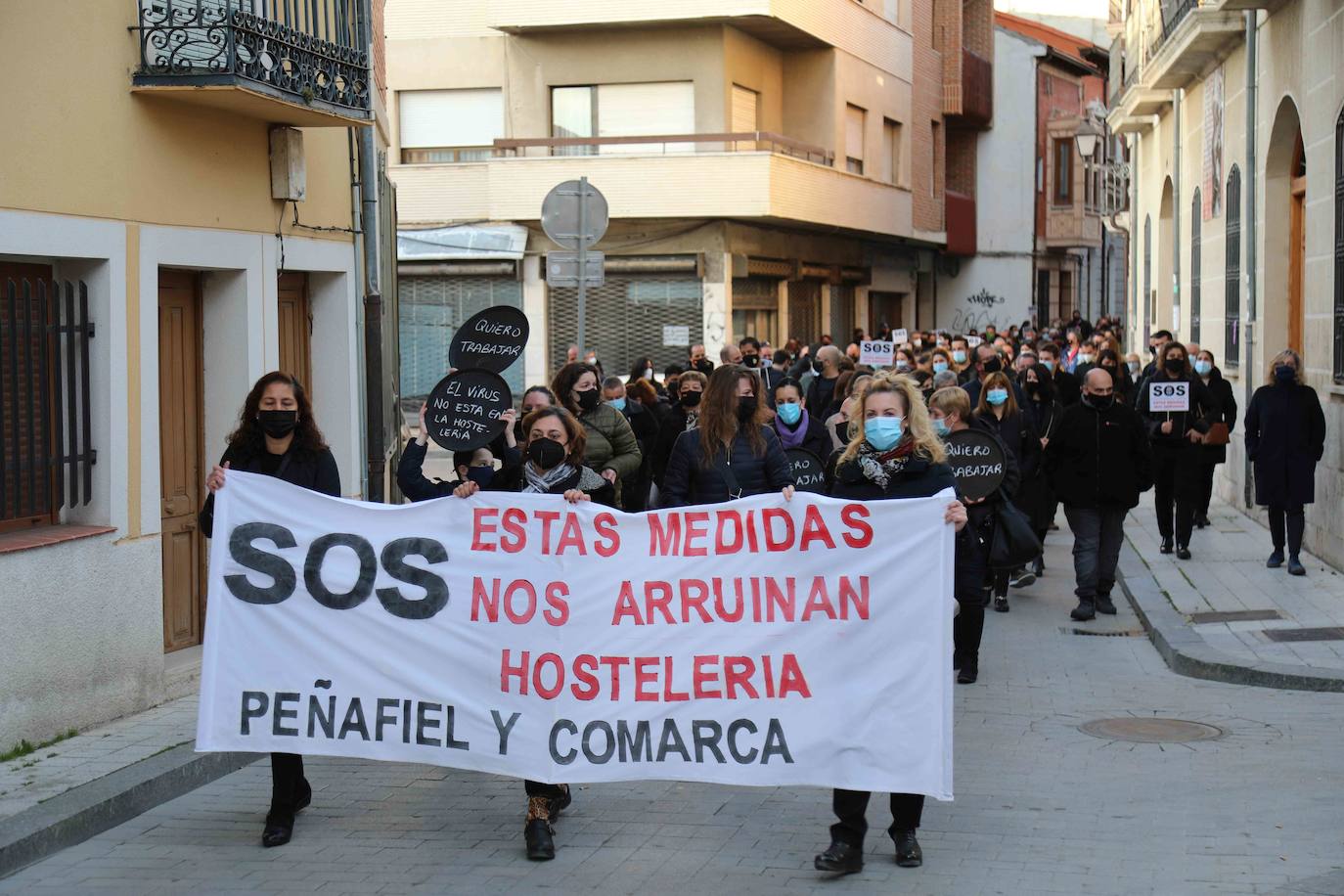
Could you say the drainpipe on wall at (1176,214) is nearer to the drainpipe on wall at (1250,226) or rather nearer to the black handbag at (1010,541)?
the drainpipe on wall at (1250,226)

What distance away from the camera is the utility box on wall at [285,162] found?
11.4 metres

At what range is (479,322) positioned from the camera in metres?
11.0

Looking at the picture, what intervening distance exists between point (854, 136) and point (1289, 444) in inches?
927

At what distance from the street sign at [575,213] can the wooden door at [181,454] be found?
17.1ft

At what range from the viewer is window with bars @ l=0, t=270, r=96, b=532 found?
8.76 metres

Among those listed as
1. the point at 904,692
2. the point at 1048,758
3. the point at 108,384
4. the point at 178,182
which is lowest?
the point at 1048,758

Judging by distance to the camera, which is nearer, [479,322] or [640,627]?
[640,627]

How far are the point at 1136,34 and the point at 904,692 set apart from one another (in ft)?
82.8

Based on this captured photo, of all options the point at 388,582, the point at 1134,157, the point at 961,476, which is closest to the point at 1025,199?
the point at 1134,157

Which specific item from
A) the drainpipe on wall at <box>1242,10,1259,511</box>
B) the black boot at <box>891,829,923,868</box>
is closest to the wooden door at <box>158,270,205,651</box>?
the black boot at <box>891,829,923,868</box>

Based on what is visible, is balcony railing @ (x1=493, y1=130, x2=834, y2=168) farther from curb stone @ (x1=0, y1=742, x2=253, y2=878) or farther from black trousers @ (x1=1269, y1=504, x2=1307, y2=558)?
curb stone @ (x1=0, y1=742, x2=253, y2=878)

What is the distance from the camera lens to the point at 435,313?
33.8 metres

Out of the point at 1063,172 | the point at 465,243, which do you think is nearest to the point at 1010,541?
the point at 465,243

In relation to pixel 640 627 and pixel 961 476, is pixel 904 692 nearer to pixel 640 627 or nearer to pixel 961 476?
pixel 640 627
